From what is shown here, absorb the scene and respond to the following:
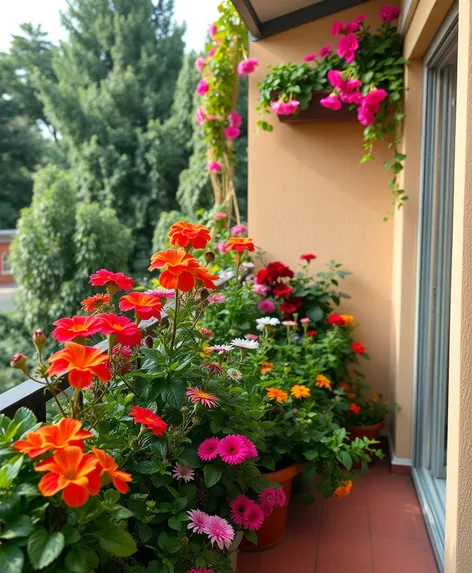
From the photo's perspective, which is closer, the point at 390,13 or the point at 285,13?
the point at 390,13

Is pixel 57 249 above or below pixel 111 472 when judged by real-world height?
above

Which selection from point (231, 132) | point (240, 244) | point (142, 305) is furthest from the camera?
point (231, 132)

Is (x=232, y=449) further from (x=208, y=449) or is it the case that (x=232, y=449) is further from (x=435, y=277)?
(x=435, y=277)

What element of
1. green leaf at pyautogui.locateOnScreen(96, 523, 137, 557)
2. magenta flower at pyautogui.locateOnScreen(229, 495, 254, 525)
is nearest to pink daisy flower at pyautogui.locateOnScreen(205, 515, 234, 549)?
magenta flower at pyautogui.locateOnScreen(229, 495, 254, 525)

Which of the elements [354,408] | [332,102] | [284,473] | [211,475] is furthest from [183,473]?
[332,102]

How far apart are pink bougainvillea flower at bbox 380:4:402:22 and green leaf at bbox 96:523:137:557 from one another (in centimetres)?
278

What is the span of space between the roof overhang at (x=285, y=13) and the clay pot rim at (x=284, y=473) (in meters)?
2.13

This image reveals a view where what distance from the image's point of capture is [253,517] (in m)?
1.53

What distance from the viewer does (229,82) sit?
3756 millimetres

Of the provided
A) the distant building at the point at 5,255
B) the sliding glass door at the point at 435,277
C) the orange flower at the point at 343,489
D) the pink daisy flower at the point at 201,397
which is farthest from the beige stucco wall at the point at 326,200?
the distant building at the point at 5,255

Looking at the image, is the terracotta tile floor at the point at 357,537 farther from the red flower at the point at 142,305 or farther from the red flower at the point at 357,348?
the red flower at the point at 142,305

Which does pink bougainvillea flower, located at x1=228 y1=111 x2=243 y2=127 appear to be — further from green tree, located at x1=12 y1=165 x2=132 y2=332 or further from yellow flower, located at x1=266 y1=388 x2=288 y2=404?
green tree, located at x1=12 y1=165 x2=132 y2=332

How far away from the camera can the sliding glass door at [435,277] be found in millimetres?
2523

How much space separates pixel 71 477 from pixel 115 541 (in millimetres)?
168
